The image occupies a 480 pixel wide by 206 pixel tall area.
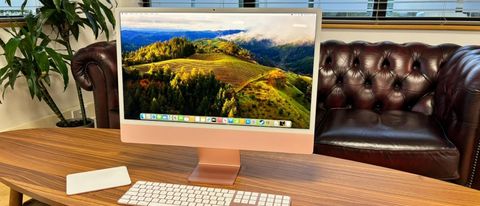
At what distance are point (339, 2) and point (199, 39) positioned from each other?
2298mm

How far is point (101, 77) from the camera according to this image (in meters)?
2.09

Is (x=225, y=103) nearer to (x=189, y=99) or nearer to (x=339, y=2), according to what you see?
(x=189, y=99)

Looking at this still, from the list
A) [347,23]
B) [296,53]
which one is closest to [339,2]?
[347,23]

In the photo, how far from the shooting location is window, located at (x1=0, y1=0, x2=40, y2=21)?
2.48m

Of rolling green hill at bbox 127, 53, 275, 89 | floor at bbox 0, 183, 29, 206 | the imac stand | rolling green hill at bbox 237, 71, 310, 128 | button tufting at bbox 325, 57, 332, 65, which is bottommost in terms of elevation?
floor at bbox 0, 183, 29, 206

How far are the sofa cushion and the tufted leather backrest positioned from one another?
0.45 metres

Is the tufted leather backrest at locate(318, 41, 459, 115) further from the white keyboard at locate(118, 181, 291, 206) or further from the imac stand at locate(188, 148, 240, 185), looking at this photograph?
the white keyboard at locate(118, 181, 291, 206)

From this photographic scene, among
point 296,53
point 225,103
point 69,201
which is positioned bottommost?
point 69,201

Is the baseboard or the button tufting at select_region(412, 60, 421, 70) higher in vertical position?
the button tufting at select_region(412, 60, 421, 70)

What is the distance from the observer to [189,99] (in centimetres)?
99

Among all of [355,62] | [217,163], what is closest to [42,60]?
[217,163]

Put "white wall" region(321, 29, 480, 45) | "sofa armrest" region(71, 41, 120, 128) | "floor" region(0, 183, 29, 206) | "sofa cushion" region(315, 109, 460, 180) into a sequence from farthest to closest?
1. "white wall" region(321, 29, 480, 45)
2. "sofa armrest" region(71, 41, 120, 128)
3. "floor" region(0, 183, 29, 206)
4. "sofa cushion" region(315, 109, 460, 180)

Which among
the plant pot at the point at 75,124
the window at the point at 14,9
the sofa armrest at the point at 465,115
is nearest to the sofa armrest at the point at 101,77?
the plant pot at the point at 75,124

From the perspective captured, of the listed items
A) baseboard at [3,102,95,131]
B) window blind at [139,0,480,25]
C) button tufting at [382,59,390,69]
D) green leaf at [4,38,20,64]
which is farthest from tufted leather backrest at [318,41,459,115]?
baseboard at [3,102,95,131]
